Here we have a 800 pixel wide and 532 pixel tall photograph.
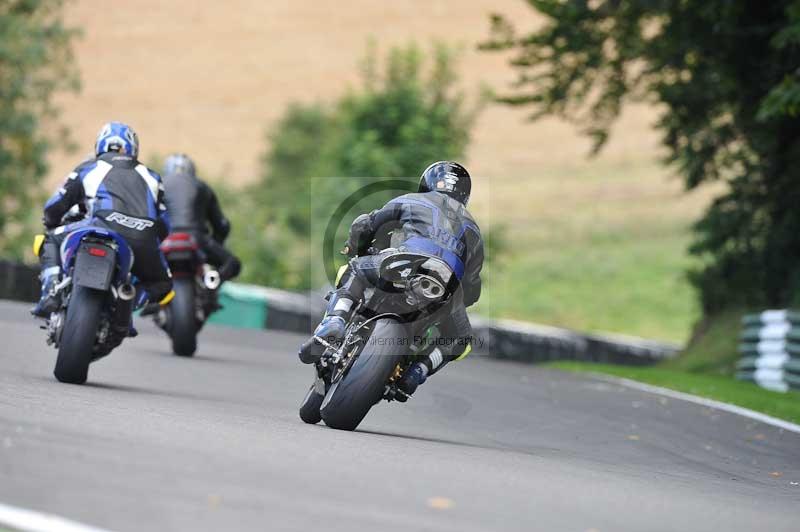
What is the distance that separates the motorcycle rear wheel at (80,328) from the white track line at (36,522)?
5.14 metres

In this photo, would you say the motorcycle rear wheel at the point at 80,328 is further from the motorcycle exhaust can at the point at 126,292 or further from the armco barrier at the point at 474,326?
the armco barrier at the point at 474,326

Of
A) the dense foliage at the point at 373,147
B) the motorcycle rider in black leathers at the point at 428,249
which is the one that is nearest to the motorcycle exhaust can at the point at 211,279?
the motorcycle rider in black leathers at the point at 428,249

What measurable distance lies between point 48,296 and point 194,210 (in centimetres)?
526

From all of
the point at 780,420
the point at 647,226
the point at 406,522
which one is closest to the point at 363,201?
the point at 647,226

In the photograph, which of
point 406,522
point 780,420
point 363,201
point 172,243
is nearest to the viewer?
point 406,522

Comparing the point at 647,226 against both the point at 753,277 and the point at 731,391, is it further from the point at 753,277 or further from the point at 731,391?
the point at 731,391

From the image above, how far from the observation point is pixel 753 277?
25.9m

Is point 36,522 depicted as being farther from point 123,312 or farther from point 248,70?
point 248,70

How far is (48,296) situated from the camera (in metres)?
11.1

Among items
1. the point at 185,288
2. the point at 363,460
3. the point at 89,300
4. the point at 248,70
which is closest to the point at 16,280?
the point at 185,288

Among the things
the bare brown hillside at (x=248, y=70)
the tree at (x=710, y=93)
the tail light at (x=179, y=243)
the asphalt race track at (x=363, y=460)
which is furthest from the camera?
the bare brown hillside at (x=248, y=70)

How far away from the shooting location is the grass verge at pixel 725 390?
15.5 meters

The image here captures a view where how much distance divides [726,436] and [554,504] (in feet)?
19.3

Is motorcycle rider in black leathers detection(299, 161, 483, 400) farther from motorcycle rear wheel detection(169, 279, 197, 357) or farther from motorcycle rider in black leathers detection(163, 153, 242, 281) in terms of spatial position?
motorcycle rider in black leathers detection(163, 153, 242, 281)
